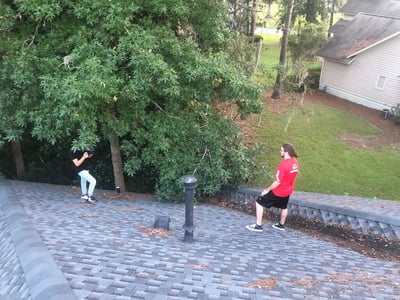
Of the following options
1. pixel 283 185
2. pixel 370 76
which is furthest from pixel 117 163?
pixel 370 76

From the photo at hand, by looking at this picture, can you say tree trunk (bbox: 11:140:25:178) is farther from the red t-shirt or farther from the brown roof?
the brown roof

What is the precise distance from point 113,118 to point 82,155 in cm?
113

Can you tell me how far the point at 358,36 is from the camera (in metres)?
28.8

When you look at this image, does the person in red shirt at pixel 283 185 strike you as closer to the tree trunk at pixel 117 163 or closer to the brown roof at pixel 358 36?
the tree trunk at pixel 117 163

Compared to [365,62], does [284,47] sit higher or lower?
higher

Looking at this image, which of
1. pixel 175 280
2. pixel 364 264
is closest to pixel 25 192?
pixel 175 280

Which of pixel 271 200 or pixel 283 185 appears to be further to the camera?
pixel 271 200

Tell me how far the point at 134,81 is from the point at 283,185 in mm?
3514

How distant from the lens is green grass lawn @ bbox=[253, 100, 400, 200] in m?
14.2

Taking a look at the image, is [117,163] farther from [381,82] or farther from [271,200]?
[381,82]

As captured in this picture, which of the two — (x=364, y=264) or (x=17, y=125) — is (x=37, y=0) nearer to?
(x=17, y=125)

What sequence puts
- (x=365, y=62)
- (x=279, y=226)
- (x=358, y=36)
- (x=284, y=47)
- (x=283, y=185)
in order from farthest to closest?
(x=358, y=36)
(x=365, y=62)
(x=284, y=47)
(x=279, y=226)
(x=283, y=185)

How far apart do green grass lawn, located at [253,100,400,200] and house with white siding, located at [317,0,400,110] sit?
3.51 m

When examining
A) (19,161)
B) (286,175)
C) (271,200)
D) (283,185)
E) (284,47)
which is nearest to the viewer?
(286,175)
